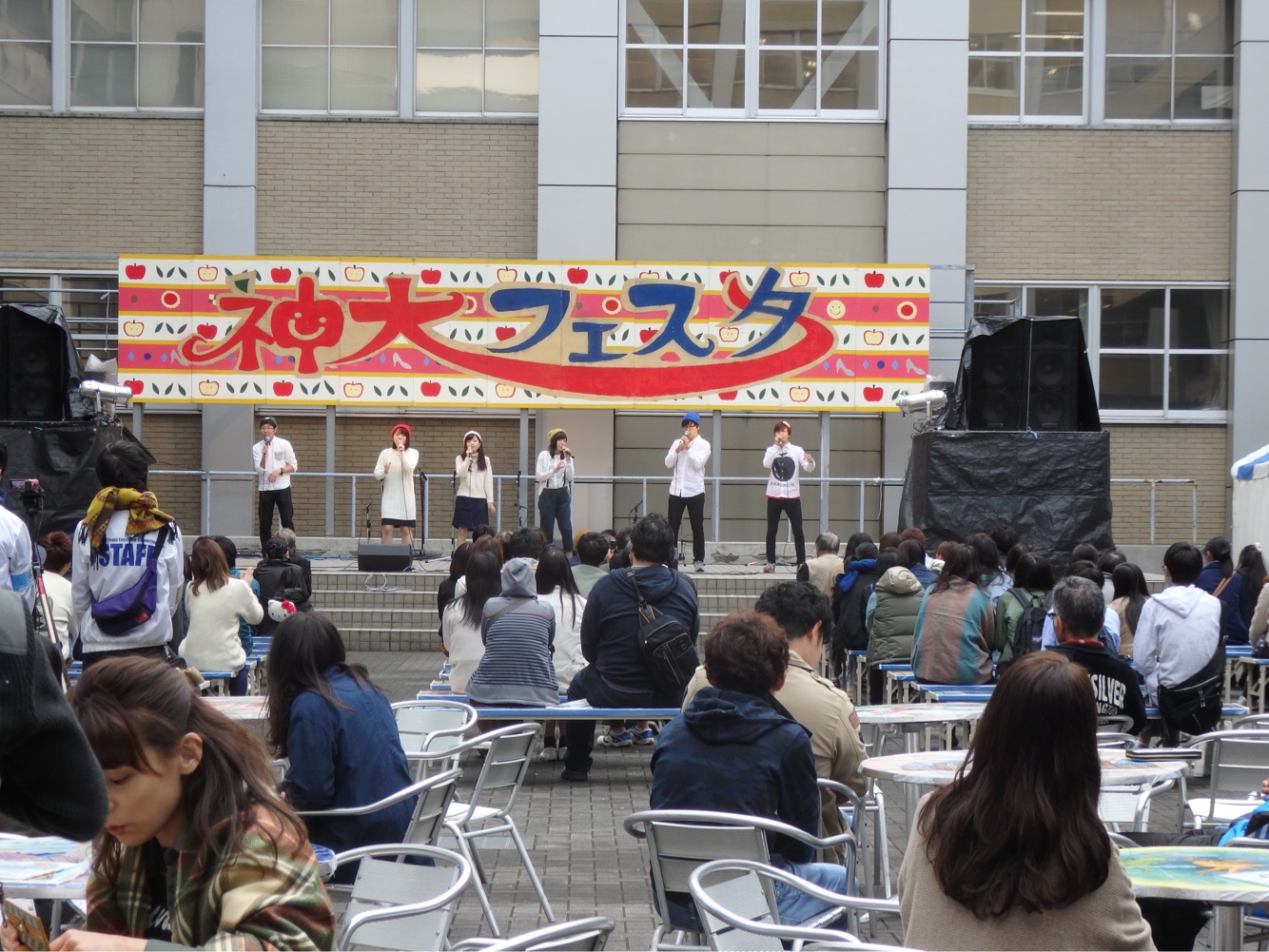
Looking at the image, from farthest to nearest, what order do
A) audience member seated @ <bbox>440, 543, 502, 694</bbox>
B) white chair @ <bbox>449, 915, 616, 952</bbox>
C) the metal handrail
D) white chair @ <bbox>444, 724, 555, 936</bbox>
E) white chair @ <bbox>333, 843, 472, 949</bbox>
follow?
1. the metal handrail
2. audience member seated @ <bbox>440, 543, 502, 694</bbox>
3. white chair @ <bbox>444, 724, 555, 936</bbox>
4. white chair @ <bbox>333, 843, 472, 949</bbox>
5. white chair @ <bbox>449, 915, 616, 952</bbox>

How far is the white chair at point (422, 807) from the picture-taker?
464cm

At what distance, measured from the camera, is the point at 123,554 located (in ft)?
24.0

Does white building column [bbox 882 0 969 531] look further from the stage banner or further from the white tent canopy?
the white tent canopy

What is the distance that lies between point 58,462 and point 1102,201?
14.4m

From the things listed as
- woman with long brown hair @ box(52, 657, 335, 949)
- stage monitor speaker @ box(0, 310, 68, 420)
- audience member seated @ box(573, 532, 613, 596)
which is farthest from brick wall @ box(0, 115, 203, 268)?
woman with long brown hair @ box(52, 657, 335, 949)

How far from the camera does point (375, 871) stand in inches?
139

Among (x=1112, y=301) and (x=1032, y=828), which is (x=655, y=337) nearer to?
(x=1112, y=301)

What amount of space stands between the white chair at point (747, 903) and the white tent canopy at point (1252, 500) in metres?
13.1

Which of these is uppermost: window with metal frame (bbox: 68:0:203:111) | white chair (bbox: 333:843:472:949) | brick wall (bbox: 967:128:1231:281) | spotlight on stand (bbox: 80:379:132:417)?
window with metal frame (bbox: 68:0:203:111)

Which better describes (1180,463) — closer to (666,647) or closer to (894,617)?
(894,617)

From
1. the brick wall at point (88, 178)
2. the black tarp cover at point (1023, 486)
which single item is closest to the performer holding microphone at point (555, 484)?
the black tarp cover at point (1023, 486)

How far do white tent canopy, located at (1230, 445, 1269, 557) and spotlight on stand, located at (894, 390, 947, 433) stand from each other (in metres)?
3.38

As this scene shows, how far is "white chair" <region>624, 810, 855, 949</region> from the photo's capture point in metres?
4.08

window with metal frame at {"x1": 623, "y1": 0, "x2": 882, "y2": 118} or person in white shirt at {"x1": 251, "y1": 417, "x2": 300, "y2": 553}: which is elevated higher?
window with metal frame at {"x1": 623, "y1": 0, "x2": 882, "y2": 118}
